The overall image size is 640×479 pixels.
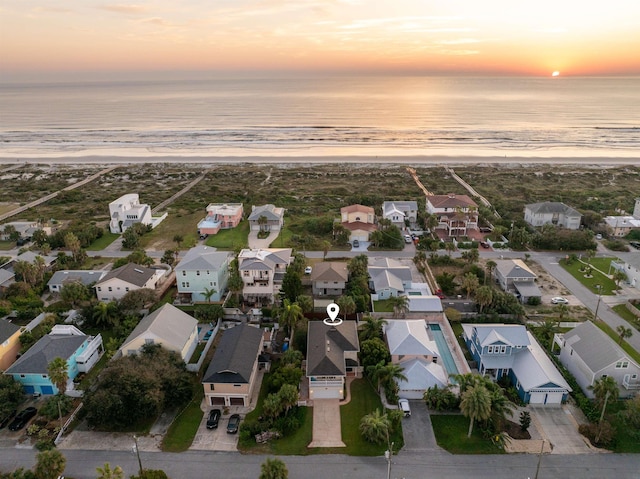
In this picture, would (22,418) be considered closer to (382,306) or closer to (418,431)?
(418,431)

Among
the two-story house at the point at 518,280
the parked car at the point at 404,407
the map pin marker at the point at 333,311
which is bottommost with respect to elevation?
the parked car at the point at 404,407

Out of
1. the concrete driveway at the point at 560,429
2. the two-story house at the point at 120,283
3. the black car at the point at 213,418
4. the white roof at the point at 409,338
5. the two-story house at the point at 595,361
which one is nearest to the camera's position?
the concrete driveway at the point at 560,429

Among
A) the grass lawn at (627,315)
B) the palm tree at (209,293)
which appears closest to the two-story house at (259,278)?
the palm tree at (209,293)

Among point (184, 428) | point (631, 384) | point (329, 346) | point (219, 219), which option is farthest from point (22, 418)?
point (631, 384)

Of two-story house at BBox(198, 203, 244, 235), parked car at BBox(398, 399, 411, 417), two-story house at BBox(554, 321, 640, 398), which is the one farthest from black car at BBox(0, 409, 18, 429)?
two-story house at BBox(554, 321, 640, 398)

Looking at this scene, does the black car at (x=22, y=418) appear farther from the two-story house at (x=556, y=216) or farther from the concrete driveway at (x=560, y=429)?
the two-story house at (x=556, y=216)

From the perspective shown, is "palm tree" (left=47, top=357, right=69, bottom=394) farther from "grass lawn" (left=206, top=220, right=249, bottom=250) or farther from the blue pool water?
"grass lawn" (left=206, top=220, right=249, bottom=250)

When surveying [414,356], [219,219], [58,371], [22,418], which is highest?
[58,371]
